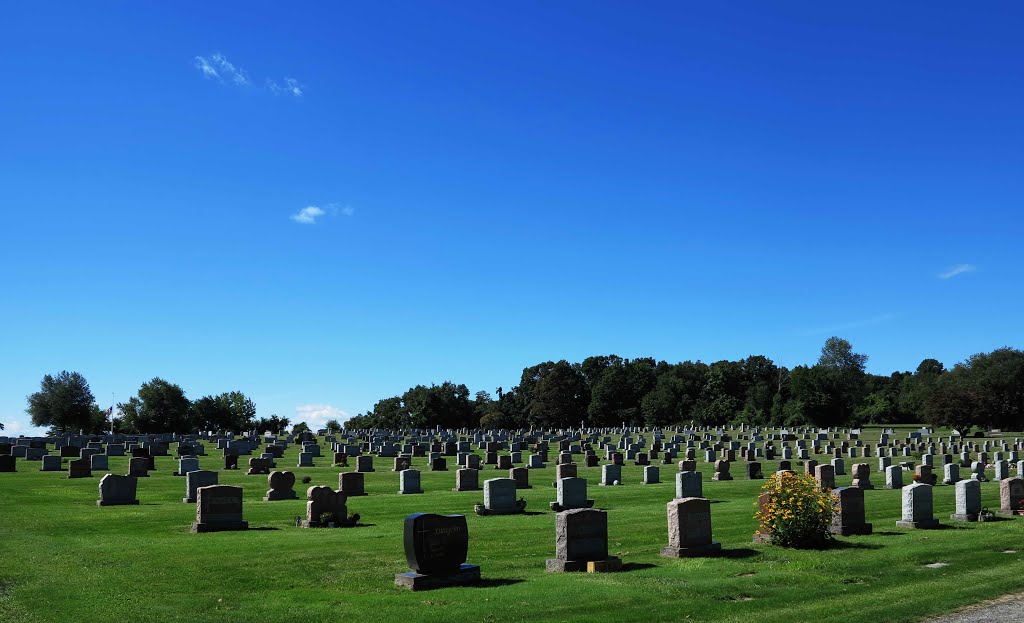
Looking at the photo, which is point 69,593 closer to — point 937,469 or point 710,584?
point 710,584

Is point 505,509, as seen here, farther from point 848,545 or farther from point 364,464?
point 364,464

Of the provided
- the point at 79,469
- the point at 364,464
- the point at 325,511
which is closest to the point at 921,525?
the point at 325,511

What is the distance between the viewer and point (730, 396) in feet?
417

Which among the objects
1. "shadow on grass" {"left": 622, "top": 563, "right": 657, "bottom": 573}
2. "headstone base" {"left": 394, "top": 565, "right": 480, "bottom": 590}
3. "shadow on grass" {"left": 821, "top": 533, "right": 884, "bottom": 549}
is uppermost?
"headstone base" {"left": 394, "top": 565, "right": 480, "bottom": 590}

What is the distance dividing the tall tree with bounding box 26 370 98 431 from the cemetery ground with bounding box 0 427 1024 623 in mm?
87712

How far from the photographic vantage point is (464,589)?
14.2m

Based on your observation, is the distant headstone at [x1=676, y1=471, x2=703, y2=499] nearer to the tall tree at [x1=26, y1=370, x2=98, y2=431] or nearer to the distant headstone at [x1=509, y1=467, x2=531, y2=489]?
Result: the distant headstone at [x1=509, y1=467, x2=531, y2=489]

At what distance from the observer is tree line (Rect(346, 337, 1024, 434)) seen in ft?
331

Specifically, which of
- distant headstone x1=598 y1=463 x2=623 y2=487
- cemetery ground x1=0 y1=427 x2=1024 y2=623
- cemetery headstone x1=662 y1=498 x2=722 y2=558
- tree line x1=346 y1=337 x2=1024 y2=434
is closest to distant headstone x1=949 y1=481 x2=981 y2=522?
cemetery ground x1=0 y1=427 x2=1024 y2=623

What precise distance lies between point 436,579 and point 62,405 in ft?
346

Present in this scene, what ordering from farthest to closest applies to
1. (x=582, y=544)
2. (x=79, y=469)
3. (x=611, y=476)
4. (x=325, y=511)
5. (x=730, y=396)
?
(x=730, y=396)
(x=79, y=469)
(x=611, y=476)
(x=325, y=511)
(x=582, y=544)

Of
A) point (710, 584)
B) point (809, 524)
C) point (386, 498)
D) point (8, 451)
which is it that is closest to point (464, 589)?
point (710, 584)

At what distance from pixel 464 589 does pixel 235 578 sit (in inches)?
168

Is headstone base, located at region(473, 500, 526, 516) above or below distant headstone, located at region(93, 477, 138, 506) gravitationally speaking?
below
